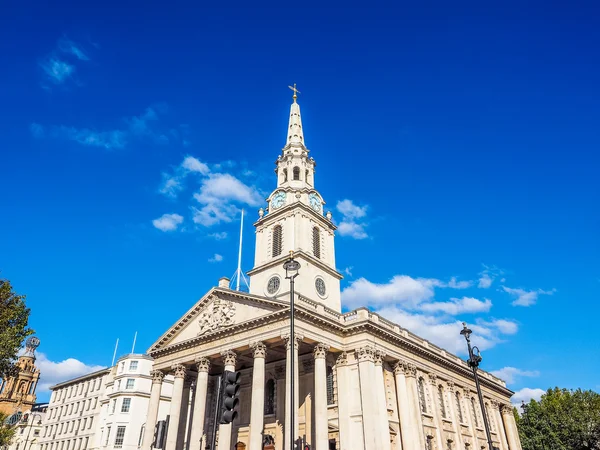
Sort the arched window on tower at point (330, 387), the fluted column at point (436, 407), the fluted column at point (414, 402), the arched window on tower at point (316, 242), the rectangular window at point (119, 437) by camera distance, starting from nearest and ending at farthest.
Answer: the arched window on tower at point (330, 387) → the fluted column at point (414, 402) → the fluted column at point (436, 407) → the arched window on tower at point (316, 242) → the rectangular window at point (119, 437)

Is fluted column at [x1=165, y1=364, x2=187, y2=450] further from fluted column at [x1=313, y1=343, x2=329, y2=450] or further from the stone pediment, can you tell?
fluted column at [x1=313, y1=343, x2=329, y2=450]

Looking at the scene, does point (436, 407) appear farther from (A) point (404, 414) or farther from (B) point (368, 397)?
(B) point (368, 397)

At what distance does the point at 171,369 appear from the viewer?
1535 inches

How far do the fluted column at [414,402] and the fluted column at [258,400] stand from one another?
12.6 meters

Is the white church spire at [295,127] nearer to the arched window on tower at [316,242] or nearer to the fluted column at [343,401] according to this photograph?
the arched window on tower at [316,242]

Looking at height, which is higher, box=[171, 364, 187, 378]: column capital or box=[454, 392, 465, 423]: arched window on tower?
box=[171, 364, 187, 378]: column capital

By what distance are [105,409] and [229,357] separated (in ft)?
121

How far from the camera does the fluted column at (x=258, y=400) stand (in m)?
28.7

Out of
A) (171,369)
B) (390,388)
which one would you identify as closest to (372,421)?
(390,388)

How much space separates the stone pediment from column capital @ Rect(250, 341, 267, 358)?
6.09 ft

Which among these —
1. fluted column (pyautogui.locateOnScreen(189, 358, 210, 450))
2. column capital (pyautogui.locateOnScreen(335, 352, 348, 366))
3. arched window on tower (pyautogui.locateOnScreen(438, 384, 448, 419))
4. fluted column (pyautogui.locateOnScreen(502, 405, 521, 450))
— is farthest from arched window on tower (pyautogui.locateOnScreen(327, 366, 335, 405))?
fluted column (pyautogui.locateOnScreen(502, 405, 521, 450))

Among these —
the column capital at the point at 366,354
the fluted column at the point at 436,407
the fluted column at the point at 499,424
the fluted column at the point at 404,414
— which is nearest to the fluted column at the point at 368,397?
the column capital at the point at 366,354

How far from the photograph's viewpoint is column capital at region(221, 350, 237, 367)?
33.9 meters

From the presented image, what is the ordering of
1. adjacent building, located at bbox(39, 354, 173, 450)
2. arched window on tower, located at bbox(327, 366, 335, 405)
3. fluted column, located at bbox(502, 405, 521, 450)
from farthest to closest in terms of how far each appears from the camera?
adjacent building, located at bbox(39, 354, 173, 450)
fluted column, located at bbox(502, 405, 521, 450)
arched window on tower, located at bbox(327, 366, 335, 405)
